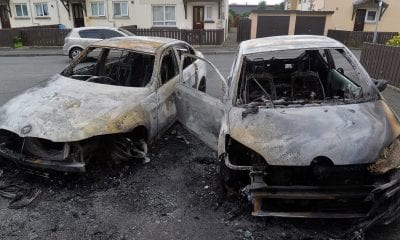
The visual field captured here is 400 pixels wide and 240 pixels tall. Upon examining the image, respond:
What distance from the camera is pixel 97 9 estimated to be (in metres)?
23.1

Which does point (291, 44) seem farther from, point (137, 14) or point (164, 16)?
point (137, 14)

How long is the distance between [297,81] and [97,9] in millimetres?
20963

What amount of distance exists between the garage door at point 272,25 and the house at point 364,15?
4.41 meters

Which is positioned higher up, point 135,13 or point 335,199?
point 135,13

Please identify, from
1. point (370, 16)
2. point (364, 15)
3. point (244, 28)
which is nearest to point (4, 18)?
point (244, 28)

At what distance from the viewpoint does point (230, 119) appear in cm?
399

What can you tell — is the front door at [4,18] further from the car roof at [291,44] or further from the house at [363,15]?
the car roof at [291,44]

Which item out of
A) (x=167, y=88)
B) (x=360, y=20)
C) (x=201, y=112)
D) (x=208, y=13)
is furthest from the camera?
(x=360, y=20)

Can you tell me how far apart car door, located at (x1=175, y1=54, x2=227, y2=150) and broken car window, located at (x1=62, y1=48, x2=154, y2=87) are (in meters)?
0.70

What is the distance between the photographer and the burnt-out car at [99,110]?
4.24m

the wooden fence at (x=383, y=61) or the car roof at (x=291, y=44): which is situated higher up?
the car roof at (x=291, y=44)

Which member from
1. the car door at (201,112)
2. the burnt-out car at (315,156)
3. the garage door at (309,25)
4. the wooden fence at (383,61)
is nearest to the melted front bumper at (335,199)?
the burnt-out car at (315,156)

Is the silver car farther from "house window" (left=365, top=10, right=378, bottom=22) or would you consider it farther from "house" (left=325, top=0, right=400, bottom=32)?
"house window" (left=365, top=10, right=378, bottom=22)

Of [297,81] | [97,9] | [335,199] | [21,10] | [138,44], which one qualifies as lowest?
[335,199]
